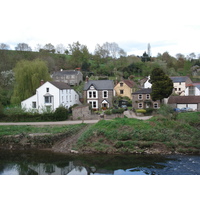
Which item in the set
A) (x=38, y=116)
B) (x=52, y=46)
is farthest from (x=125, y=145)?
(x=52, y=46)

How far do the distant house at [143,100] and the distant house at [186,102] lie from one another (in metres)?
2.41

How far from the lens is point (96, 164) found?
1614 cm

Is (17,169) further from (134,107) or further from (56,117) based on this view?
(134,107)

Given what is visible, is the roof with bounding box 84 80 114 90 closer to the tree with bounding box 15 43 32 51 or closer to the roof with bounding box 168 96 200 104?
the roof with bounding box 168 96 200 104

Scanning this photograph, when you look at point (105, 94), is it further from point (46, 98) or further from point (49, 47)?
point (49, 47)

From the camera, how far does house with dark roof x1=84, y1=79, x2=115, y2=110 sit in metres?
32.2

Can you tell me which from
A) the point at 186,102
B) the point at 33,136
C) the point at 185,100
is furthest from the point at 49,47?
the point at 33,136

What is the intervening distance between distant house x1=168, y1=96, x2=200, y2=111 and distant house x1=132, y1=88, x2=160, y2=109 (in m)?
2.41

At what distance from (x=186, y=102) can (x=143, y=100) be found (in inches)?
235

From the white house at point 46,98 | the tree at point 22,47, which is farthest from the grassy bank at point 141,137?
the tree at point 22,47

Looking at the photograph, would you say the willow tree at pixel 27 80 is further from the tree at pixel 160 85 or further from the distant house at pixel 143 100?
the tree at pixel 160 85

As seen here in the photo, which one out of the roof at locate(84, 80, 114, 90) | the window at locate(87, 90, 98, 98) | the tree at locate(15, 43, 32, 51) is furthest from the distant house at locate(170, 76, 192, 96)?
the tree at locate(15, 43, 32, 51)

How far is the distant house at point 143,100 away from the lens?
31.8 m

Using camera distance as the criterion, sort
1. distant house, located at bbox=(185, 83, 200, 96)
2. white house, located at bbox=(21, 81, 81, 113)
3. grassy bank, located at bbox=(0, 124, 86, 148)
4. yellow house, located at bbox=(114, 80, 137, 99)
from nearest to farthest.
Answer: grassy bank, located at bbox=(0, 124, 86, 148)
white house, located at bbox=(21, 81, 81, 113)
distant house, located at bbox=(185, 83, 200, 96)
yellow house, located at bbox=(114, 80, 137, 99)
